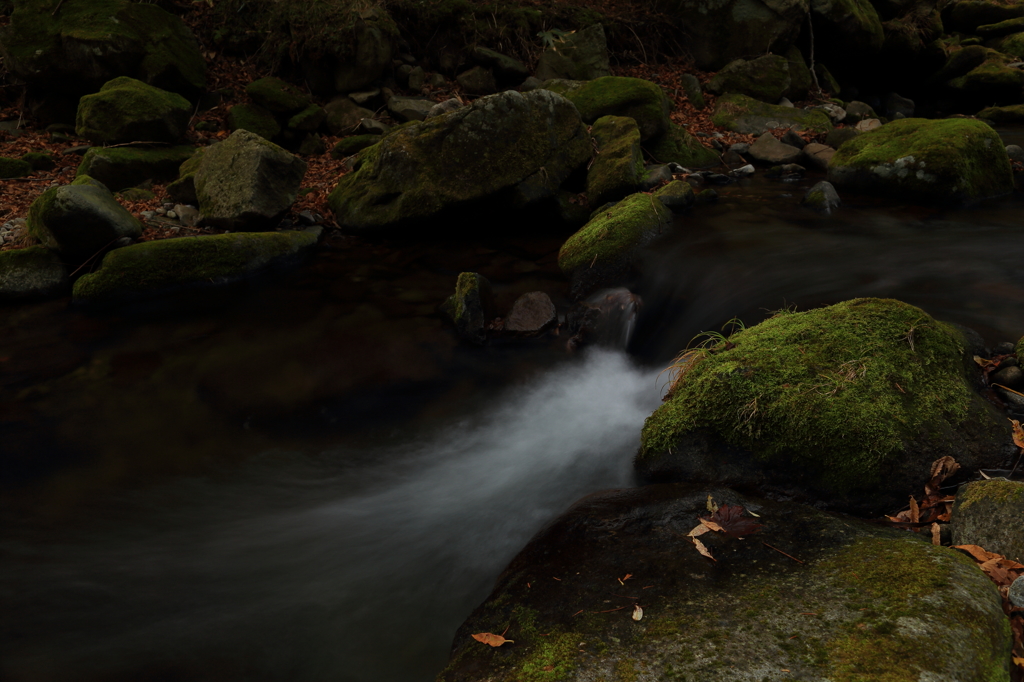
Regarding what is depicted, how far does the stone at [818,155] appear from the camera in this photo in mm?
9984

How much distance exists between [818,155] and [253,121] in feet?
33.4

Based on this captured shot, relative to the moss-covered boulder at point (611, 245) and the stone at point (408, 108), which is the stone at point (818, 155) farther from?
the stone at point (408, 108)

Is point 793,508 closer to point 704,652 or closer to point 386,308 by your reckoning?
point 704,652

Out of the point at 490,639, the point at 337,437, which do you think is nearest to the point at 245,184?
the point at 337,437

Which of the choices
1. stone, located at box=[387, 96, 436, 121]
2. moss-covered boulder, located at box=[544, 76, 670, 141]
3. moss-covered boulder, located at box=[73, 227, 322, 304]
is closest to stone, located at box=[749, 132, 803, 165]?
moss-covered boulder, located at box=[544, 76, 670, 141]

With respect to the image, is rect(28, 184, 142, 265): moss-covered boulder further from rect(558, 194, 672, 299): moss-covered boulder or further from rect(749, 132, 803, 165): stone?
rect(749, 132, 803, 165): stone

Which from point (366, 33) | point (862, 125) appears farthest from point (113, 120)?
point (862, 125)

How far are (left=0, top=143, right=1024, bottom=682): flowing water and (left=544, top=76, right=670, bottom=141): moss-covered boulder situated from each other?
3.14m

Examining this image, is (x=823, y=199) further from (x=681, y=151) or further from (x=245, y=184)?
(x=245, y=184)

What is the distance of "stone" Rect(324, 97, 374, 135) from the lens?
36.9 ft

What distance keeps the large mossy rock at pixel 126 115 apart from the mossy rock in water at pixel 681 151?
8.13 meters

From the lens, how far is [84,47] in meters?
10.1

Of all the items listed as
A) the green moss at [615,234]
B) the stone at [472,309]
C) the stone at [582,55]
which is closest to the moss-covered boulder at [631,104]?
the stone at [582,55]

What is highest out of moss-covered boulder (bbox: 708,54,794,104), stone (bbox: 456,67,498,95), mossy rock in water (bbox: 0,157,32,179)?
moss-covered boulder (bbox: 708,54,794,104)
